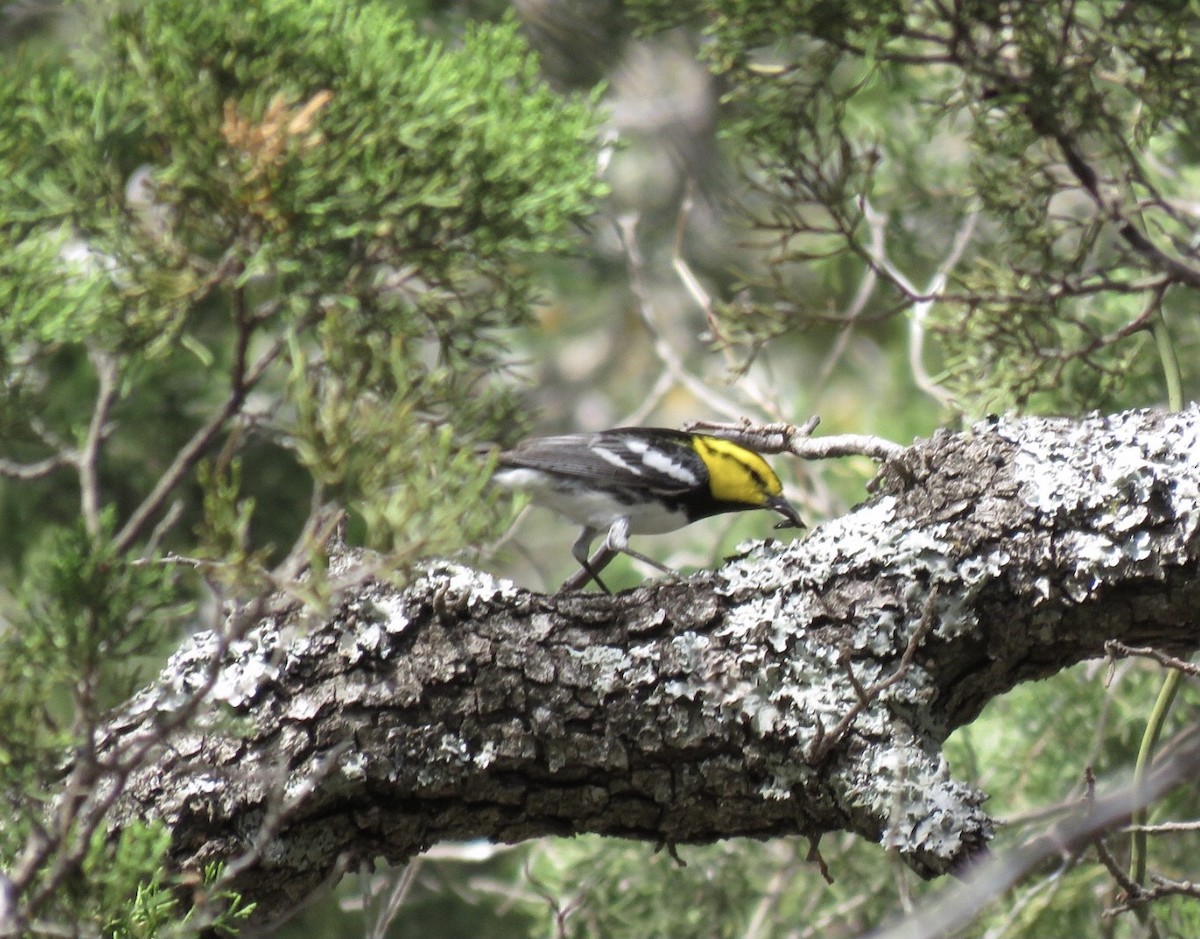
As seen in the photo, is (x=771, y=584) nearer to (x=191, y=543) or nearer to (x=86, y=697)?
(x=86, y=697)

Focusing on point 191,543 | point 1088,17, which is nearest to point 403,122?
point 191,543

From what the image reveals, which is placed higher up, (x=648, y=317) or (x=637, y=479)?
(x=648, y=317)

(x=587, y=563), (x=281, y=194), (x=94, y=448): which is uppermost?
(x=281, y=194)

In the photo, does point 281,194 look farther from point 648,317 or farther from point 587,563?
point 648,317

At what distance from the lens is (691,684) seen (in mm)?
2338

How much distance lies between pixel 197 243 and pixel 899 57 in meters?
2.02

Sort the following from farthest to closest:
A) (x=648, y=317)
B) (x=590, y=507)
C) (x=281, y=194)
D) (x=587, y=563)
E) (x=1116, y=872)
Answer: (x=648, y=317)
(x=590, y=507)
(x=587, y=563)
(x=281, y=194)
(x=1116, y=872)

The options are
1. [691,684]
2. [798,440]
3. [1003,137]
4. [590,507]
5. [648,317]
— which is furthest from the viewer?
[648,317]

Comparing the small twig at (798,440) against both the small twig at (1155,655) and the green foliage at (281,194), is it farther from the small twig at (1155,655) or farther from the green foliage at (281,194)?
the small twig at (1155,655)

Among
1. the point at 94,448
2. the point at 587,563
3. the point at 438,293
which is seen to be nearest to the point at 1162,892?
the point at 587,563

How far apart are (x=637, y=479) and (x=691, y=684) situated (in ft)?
5.83

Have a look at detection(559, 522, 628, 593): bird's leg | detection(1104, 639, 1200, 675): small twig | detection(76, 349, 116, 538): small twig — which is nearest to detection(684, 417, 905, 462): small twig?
detection(559, 522, 628, 593): bird's leg

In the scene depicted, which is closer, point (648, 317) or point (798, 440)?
point (798, 440)

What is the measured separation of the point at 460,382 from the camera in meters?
3.13
